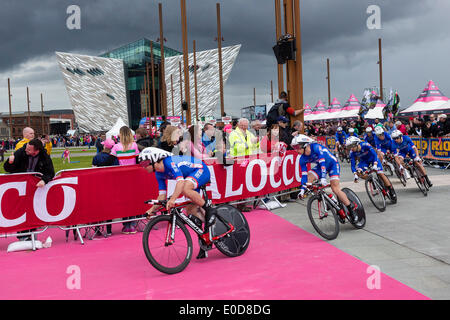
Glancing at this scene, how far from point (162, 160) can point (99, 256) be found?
2227mm

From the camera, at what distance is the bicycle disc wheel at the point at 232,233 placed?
6133mm

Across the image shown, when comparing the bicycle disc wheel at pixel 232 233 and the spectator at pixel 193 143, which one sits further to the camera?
the spectator at pixel 193 143

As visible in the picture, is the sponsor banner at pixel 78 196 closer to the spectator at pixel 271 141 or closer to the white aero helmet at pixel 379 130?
the spectator at pixel 271 141

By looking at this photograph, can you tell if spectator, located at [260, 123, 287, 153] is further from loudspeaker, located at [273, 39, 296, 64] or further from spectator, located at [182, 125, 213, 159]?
spectator, located at [182, 125, 213, 159]

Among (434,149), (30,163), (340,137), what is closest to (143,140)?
(30,163)

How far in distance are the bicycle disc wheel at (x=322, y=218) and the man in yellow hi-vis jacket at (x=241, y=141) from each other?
335 centimetres

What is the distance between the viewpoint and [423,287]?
459 centimetres

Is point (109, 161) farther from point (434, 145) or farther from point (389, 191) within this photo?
point (434, 145)

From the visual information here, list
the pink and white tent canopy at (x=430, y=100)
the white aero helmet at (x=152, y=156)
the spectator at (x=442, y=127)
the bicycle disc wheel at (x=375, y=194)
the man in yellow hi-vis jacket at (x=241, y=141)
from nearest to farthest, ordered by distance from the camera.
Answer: the white aero helmet at (x=152, y=156)
the bicycle disc wheel at (x=375, y=194)
the man in yellow hi-vis jacket at (x=241, y=141)
the spectator at (x=442, y=127)
the pink and white tent canopy at (x=430, y=100)

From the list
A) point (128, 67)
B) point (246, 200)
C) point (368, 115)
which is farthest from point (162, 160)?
point (128, 67)

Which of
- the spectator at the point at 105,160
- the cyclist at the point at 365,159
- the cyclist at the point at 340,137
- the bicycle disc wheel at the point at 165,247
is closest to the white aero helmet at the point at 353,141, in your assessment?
the cyclist at the point at 365,159

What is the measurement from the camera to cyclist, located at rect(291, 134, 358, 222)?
7.23 metres

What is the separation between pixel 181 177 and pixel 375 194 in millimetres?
5329

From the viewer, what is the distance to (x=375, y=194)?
924cm
